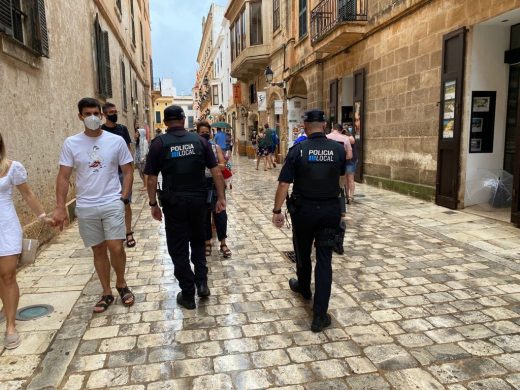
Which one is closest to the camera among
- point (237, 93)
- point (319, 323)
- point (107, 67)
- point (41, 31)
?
point (319, 323)

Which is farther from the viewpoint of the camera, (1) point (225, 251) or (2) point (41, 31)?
(2) point (41, 31)

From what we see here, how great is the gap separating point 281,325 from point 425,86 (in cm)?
687

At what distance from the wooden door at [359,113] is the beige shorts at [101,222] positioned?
8985 mm

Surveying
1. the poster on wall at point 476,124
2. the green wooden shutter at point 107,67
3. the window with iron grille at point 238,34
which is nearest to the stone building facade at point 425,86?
the poster on wall at point 476,124

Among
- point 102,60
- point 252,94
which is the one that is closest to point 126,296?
point 102,60

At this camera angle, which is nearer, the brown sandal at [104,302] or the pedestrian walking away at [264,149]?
the brown sandal at [104,302]

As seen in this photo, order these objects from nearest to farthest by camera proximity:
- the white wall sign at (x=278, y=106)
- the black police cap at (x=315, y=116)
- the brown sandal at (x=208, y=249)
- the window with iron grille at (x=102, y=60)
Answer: the black police cap at (x=315, y=116)
the brown sandal at (x=208, y=249)
the window with iron grille at (x=102, y=60)
the white wall sign at (x=278, y=106)

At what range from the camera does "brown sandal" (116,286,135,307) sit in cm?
402

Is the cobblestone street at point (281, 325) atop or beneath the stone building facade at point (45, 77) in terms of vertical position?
beneath

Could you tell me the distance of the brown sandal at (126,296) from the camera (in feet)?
13.2

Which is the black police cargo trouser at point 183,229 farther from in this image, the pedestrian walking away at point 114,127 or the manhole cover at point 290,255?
the manhole cover at point 290,255

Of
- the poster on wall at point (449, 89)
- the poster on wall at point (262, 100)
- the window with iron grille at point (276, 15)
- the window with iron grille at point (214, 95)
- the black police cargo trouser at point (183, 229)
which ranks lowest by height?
the black police cargo trouser at point (183, 229)

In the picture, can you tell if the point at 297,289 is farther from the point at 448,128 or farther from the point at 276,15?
the point at 276,15

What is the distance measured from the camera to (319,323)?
3.50m
